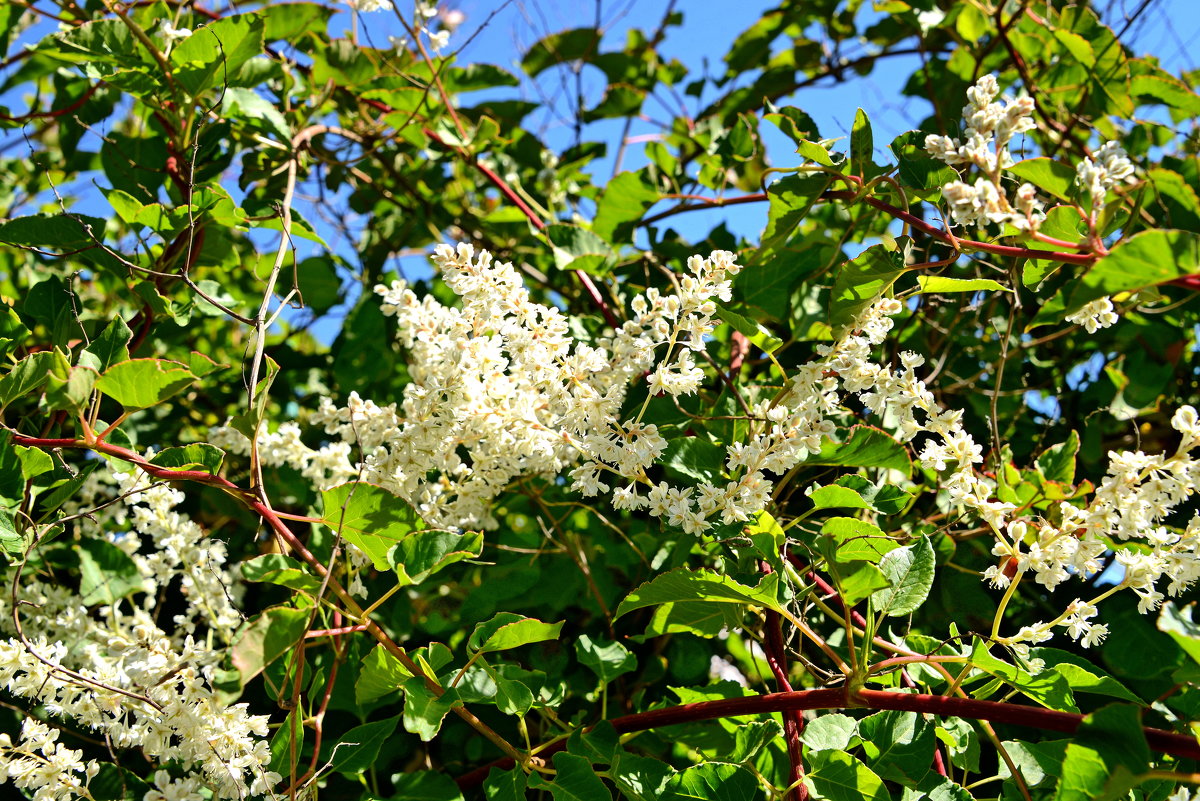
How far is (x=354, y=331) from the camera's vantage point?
1709 mm

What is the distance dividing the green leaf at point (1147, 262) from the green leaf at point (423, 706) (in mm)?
748

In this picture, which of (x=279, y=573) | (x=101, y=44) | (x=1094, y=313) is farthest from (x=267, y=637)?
(x=101, y=44)

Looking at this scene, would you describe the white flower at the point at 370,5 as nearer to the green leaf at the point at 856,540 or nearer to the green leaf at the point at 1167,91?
the green leaf at the point at 856,540

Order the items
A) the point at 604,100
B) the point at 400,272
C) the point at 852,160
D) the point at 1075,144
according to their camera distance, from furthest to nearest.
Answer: the point at 604,100 → the point at 400,272 → the point at 1075,144 → the point at 852,160

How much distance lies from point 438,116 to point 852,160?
3.09 ft

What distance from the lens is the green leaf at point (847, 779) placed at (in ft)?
3.02

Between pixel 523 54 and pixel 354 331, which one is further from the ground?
pixel 523 54

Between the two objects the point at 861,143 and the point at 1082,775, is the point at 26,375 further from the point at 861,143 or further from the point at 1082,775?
the point at 1082,775

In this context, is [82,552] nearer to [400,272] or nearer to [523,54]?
[400,272]

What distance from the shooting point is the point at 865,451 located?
1.10 meters

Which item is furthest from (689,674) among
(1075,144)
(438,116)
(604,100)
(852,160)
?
A: (604,100)

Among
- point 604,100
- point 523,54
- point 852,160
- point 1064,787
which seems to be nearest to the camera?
point 1064,787

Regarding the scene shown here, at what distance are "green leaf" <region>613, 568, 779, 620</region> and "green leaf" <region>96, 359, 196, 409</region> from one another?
592mm

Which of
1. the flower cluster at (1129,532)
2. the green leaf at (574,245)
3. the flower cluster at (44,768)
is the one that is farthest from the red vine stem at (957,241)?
the flower cluster at (44,768)
